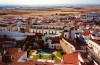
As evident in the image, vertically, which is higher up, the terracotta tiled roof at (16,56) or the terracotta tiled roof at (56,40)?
the terracotta tiled roof at (16,56)

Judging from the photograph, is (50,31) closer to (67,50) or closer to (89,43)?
(89,43)

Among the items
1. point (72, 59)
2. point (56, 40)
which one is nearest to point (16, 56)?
point (72, 59)

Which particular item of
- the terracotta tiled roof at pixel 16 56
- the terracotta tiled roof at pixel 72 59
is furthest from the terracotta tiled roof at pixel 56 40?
the terracotta tiled roof at pixel 16 56

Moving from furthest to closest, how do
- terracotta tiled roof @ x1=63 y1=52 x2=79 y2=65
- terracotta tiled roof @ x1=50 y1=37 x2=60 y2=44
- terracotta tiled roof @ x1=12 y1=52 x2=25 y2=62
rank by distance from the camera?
terracotta tiled roof @ x1=50 y1=37 x2=60 y2=44 → terracotta tiled roof @ x1=63 y1=52 x2=79 y2=65 → terracotta tiled roof @ x1=12 y1=52 x2=25 y2=62

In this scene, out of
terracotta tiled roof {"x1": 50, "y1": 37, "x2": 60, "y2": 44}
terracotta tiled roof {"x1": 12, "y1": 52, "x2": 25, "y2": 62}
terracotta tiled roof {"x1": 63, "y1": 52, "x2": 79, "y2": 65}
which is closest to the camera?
terracotta tiled roof {"x1": 12, "y1": 52, "x2": 25, "y2": 62}

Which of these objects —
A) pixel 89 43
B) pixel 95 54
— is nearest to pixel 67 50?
pixel 95 54

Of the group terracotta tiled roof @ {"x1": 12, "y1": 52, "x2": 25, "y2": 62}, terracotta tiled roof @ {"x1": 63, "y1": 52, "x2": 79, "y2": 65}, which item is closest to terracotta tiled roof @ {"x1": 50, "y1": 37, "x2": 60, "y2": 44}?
terracotta tiled roof @ {"x1": 63, "y1": 52, "x2": 79, "y2": 65}

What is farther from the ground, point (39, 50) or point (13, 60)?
point (13, 60)

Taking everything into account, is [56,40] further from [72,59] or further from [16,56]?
[16,56]

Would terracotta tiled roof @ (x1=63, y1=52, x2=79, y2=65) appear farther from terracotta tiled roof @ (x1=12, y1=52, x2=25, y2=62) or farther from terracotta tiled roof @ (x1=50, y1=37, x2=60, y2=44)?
terracotta tiled roof @ (x1=50, y1=37, x2=60, y2=44)

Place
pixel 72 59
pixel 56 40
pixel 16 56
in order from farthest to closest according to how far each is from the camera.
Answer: pixel 56 40 < pixel 16 56 < pixel 72 59

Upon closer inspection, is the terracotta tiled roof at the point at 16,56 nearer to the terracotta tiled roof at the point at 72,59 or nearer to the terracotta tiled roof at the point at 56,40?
the terracotta tiled roof at the point at 72,59
